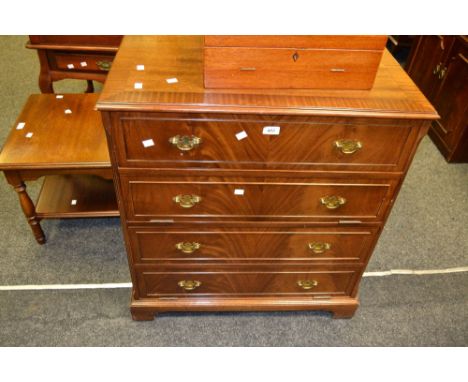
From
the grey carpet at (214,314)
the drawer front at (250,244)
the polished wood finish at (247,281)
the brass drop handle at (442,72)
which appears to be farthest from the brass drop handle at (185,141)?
the brass drop handle at (442,72)

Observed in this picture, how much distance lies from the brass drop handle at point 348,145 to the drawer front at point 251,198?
0.14m

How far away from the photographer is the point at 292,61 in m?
1.00

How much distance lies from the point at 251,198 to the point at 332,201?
288 millimetres

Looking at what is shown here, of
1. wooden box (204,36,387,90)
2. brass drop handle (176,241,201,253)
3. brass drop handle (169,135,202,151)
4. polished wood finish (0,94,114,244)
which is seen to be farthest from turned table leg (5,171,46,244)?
wooden box (204,36,387,90)

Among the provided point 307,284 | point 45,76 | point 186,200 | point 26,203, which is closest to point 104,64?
point 45,76

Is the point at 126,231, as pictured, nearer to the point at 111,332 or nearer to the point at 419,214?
the point at 111,332

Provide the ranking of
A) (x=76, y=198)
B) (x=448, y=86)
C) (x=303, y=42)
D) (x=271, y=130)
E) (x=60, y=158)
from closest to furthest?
(x=303, y=42) < (x=271, y=130) < (x=60, y=158) < (x=76, y=198) < (x=448, y=86)

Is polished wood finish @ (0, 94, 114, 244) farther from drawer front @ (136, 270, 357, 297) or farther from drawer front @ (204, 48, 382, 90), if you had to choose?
drawer front @ (204, 48, 382, 90)

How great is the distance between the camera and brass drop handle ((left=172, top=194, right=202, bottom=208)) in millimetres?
1277

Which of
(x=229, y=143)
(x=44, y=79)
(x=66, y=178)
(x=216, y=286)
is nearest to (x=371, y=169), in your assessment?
(x=229, y=143)

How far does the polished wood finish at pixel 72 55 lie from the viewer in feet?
6.76

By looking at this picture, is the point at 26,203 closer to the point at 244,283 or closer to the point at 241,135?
the point at 244,283

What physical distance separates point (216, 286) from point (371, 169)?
2.77ft

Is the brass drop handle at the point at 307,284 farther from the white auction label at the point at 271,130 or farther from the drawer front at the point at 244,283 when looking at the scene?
the white auction label at the point at 271,130
